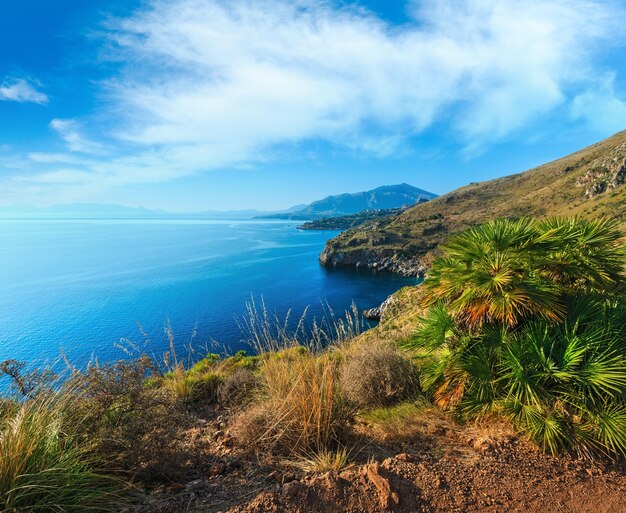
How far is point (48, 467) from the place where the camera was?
2.50 meters

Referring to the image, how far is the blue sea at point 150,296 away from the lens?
3291 centimetres

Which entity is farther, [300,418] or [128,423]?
[300,418]

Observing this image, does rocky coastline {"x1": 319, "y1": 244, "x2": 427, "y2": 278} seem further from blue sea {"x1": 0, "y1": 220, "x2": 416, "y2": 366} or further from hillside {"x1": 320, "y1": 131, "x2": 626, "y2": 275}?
blue sea {"x1": 0, "y1": 220, "x2": 416, "y2": 366}

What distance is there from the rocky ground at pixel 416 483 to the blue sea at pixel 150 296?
47.2 feet

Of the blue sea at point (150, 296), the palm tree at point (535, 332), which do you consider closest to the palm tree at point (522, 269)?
the palm tree at point (535, 332)

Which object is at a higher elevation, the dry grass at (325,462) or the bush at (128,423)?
the bush at (128,423)

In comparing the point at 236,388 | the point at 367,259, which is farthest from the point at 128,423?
the point at 367,259

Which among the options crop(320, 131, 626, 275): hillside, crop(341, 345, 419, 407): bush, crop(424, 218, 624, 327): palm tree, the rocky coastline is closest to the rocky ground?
crop(341, 345, 419, 407): bush

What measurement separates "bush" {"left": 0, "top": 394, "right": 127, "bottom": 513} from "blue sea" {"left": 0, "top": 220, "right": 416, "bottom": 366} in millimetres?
13779

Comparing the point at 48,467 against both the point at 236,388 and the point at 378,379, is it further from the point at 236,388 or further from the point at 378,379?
the point at 378,379

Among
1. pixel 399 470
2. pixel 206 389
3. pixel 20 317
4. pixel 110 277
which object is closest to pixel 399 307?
pixel 206 389

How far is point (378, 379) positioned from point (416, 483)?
88.2 inches

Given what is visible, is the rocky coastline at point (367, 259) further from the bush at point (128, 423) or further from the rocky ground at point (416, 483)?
the bush at point (128, 423)

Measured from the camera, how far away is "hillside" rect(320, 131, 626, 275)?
206 feet
